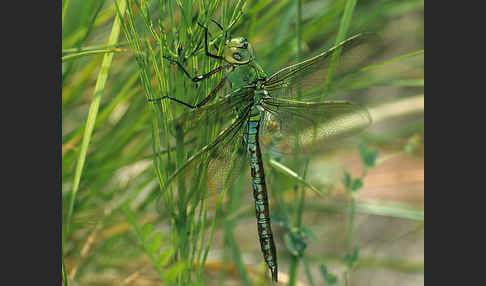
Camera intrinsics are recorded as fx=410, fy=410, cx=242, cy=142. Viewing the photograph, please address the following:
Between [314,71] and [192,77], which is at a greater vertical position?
[314,71]

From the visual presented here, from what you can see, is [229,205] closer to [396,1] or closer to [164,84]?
[164,84]

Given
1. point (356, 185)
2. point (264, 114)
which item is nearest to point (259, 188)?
point (264, 114)

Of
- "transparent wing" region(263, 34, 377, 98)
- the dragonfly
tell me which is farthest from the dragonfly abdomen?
"transparent wing" region(263, 34, 377, 98)

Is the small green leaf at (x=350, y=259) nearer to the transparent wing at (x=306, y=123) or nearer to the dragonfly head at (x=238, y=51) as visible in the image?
the transparent wing at (x=306, y=123)

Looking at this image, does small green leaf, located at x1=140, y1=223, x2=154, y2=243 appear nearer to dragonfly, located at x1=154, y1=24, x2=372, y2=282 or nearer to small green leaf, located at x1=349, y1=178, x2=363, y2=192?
dragonfly, located at x1=154, y1=24, x2=372, y2=282

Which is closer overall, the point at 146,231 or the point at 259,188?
the point at 146,231

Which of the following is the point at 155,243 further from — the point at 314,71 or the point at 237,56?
the point at 314,71

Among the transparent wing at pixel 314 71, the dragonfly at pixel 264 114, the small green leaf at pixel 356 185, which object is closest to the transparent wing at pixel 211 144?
the dragonfly at pixel 264 114
